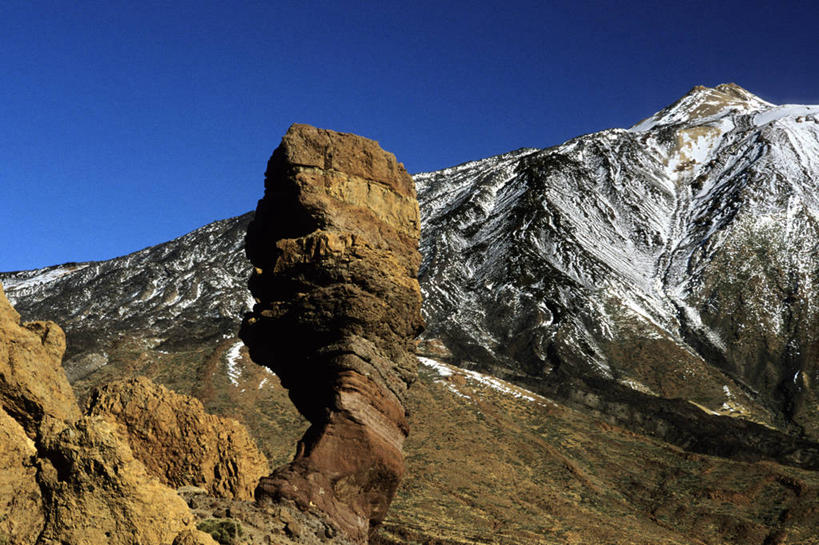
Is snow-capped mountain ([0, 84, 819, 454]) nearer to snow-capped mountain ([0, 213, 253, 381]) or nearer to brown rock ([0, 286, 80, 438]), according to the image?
snow-capped mountain ([0, 213, 253, 381])

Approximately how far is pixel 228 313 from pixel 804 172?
9973 cm

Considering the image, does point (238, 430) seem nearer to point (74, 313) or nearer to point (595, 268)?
point (595, 268)

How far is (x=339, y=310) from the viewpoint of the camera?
15805 mm

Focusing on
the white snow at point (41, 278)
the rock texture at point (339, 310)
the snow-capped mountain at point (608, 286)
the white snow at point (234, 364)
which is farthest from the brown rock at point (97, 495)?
the white snow at point (41, 278)

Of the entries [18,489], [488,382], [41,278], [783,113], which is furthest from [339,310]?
[783,113]

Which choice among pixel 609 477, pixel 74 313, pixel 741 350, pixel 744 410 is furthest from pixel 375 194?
pixel 74 313

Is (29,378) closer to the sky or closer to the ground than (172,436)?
closer to the sky

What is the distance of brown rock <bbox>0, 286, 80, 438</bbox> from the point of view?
1109 cm

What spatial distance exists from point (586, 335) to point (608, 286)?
12.6m

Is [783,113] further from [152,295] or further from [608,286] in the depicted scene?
[152,295]

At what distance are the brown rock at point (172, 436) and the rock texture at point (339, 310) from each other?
1295mm

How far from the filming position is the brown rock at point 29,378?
11.1 meters

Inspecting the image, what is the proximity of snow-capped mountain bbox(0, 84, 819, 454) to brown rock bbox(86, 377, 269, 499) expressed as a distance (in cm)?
3791

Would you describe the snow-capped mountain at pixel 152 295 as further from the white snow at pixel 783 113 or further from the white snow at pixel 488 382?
the white snow at pixel 783 113
